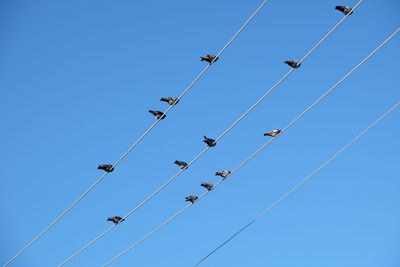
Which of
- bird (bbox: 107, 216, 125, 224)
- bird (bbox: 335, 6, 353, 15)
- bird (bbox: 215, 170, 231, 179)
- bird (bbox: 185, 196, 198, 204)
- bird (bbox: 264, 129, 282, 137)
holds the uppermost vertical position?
bird (bbox: 335, 6, 353, 15)

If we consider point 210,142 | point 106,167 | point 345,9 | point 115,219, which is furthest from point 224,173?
point 345,9

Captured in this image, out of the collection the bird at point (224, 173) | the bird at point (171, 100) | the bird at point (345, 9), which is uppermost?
the bird at point (345, 9)

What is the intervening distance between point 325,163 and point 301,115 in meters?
3.87

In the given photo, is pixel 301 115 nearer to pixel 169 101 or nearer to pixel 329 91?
pixel 329 91

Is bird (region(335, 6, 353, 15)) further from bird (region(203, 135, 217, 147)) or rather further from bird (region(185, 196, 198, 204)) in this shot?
bird (region(185, 196, 198, 204))

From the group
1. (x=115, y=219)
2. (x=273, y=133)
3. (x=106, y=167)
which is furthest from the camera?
(x=115, y=219)

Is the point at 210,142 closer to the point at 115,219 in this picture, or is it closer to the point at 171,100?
the point at 171,100

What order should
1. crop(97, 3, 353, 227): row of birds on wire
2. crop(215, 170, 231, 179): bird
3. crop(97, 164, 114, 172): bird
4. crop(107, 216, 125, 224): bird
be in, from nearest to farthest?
1. crop(97, 3, 353, 227): row of birds on wire
2. crop(215, 170, 231, 179): bird
3. crop(97, 164, 114, 172): bird
4. crop(107, 216, 125, 224): bird

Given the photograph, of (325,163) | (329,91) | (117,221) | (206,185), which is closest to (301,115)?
(329,91)

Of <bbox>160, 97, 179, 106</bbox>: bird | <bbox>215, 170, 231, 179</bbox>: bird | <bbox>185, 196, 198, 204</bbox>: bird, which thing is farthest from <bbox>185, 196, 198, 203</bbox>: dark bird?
<bbox>160, 97, 179, 106</bbox>: bird

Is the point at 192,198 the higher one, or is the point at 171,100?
the point at 171,100

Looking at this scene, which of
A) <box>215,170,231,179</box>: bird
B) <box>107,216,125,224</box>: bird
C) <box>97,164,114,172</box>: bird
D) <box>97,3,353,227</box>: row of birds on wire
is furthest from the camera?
<box>107,216,125,224</box>: bird

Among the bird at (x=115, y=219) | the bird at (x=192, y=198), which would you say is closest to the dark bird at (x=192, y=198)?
the bird at (x=192, y=198)

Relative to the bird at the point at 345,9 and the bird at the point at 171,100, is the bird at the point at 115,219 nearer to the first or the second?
the bird at the point at 171,100
